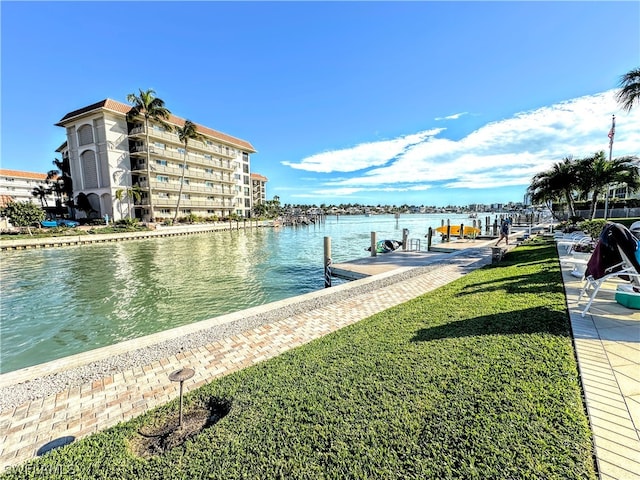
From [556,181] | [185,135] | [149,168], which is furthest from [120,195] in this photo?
[556,181]

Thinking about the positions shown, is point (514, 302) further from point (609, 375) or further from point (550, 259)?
point (550, 259)

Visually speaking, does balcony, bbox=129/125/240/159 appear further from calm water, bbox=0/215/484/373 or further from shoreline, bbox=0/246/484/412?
shoreline, bbox=0/246/484/412

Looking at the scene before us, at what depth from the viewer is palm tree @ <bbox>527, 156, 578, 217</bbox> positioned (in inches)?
992

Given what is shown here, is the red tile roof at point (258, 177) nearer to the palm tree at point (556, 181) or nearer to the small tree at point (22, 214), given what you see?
the small tree at point (22, 214)

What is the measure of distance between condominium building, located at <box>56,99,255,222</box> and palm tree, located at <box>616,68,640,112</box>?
47375mm

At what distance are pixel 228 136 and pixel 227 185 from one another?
10.6m

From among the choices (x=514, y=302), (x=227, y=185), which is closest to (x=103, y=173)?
(x=227, y=185)

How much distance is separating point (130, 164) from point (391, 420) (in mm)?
50542

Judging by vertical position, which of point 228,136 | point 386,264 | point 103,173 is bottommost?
point 386,264

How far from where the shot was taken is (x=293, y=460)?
8.23 ft

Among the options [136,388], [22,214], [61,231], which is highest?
[22,214]

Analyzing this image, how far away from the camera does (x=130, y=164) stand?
42000mm

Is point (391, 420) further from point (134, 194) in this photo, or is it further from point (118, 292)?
point (134, 194)

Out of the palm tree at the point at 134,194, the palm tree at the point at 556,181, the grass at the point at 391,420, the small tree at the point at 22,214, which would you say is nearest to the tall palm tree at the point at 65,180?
the palm tree at the point at 134,194
